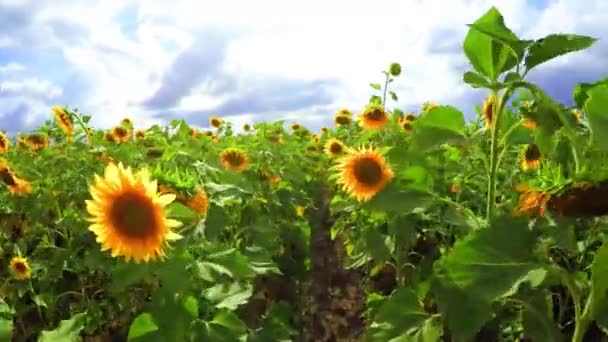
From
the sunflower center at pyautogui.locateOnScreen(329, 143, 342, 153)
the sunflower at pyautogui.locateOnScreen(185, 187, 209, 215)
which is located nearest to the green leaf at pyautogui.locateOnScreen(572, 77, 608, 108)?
the sunflower at pyautogui.locateOnScreen(185, 187, 209, 215)

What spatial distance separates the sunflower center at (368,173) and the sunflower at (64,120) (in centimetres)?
332

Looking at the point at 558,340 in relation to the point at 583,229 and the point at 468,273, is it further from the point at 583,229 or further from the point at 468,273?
the point at 468,273

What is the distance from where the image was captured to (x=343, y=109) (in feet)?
26.5

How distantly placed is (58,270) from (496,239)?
3252 millimetres

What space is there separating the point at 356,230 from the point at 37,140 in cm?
287

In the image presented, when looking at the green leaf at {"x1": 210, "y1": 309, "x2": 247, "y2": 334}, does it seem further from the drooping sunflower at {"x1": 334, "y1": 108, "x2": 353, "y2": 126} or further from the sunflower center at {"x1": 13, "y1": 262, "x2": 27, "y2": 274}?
the drooping sunflower at {"x1": 334, "y1": 108, "x2": 353, "y2": 126}

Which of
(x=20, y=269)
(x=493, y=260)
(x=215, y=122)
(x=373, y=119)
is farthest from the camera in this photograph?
(x=215, y=122)

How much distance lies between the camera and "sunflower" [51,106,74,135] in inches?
239

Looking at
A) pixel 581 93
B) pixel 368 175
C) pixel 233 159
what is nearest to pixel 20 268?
pixel 233 159

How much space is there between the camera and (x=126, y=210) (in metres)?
2.07

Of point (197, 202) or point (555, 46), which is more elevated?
point (555, 46)

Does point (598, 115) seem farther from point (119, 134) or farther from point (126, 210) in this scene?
point (119, 134)

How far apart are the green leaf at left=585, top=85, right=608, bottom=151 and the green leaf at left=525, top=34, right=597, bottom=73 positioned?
211 millimetres

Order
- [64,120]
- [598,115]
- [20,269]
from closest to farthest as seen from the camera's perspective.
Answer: [598,115] < [20,269] < [64,120]
